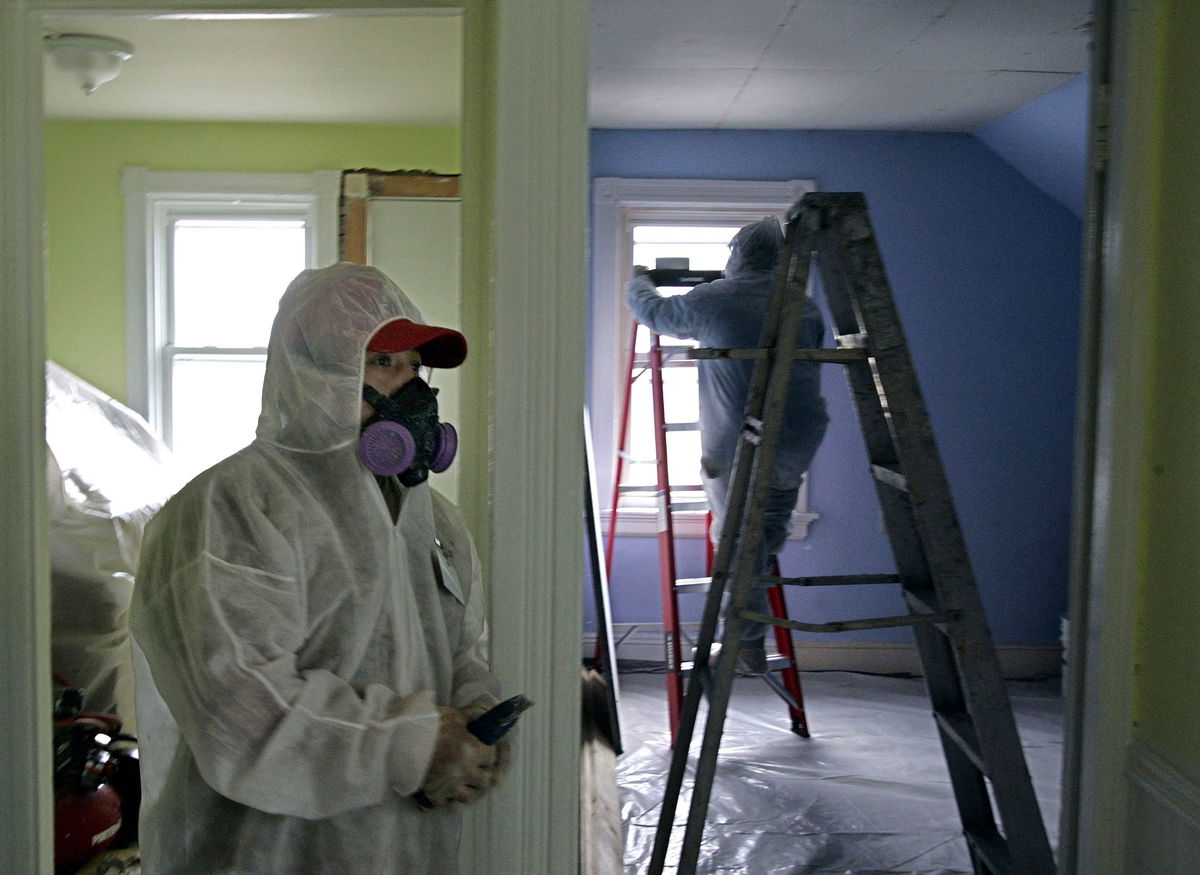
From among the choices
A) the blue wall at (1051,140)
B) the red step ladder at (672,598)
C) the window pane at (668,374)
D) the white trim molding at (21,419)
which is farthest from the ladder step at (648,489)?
the white trim molding at (21,419)

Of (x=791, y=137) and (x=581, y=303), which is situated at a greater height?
(x=791, y=137)

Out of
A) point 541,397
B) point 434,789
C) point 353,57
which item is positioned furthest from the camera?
point 353,57

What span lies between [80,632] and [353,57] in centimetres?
183

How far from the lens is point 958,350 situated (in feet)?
14.6

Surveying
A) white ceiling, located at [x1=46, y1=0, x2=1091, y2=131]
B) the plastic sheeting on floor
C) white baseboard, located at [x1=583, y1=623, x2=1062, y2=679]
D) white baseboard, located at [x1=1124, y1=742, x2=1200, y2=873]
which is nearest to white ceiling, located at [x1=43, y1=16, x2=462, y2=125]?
white ceiling, located at [x1=46, y1=0, x2=1091, y2=131]

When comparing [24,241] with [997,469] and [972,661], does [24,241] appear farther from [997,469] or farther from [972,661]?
A: [997,469]

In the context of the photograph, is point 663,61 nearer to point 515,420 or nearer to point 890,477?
point 890,477

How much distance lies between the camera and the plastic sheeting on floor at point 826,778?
2836 mm

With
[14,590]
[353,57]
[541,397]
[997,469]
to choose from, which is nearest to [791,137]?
[997,469]

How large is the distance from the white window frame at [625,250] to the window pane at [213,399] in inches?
57.0

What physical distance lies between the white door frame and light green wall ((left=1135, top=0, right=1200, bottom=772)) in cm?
105

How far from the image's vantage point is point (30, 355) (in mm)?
1597

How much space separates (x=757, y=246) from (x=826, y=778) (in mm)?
1797

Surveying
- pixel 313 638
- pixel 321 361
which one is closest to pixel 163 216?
pixel 321 361
